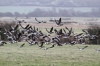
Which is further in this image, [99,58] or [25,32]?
[25,32]

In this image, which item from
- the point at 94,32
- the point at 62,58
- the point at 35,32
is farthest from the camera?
the point at 94,32

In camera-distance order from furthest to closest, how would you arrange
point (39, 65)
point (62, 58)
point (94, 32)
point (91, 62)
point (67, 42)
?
point (94, 32) → point (67, 42) → point (62, 58) → point (91, 62) → point (39, 65)

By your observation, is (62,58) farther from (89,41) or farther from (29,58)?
(89,41)

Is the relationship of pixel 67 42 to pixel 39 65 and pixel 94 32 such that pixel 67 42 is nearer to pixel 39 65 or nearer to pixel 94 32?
pixel 94 32

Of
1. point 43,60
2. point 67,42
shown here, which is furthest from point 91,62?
point 67,42

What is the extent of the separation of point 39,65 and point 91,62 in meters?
2.91

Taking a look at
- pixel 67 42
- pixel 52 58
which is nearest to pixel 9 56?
pixel 52 58

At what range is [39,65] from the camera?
15648mm

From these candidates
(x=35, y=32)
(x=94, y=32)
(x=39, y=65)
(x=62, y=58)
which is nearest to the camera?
(x=39, y=65)

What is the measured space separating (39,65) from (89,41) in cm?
2197

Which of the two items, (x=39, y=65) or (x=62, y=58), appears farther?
(x=62, y=58)

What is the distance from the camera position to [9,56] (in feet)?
60.7

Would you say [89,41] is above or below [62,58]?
below

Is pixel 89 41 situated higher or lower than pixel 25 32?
lower
